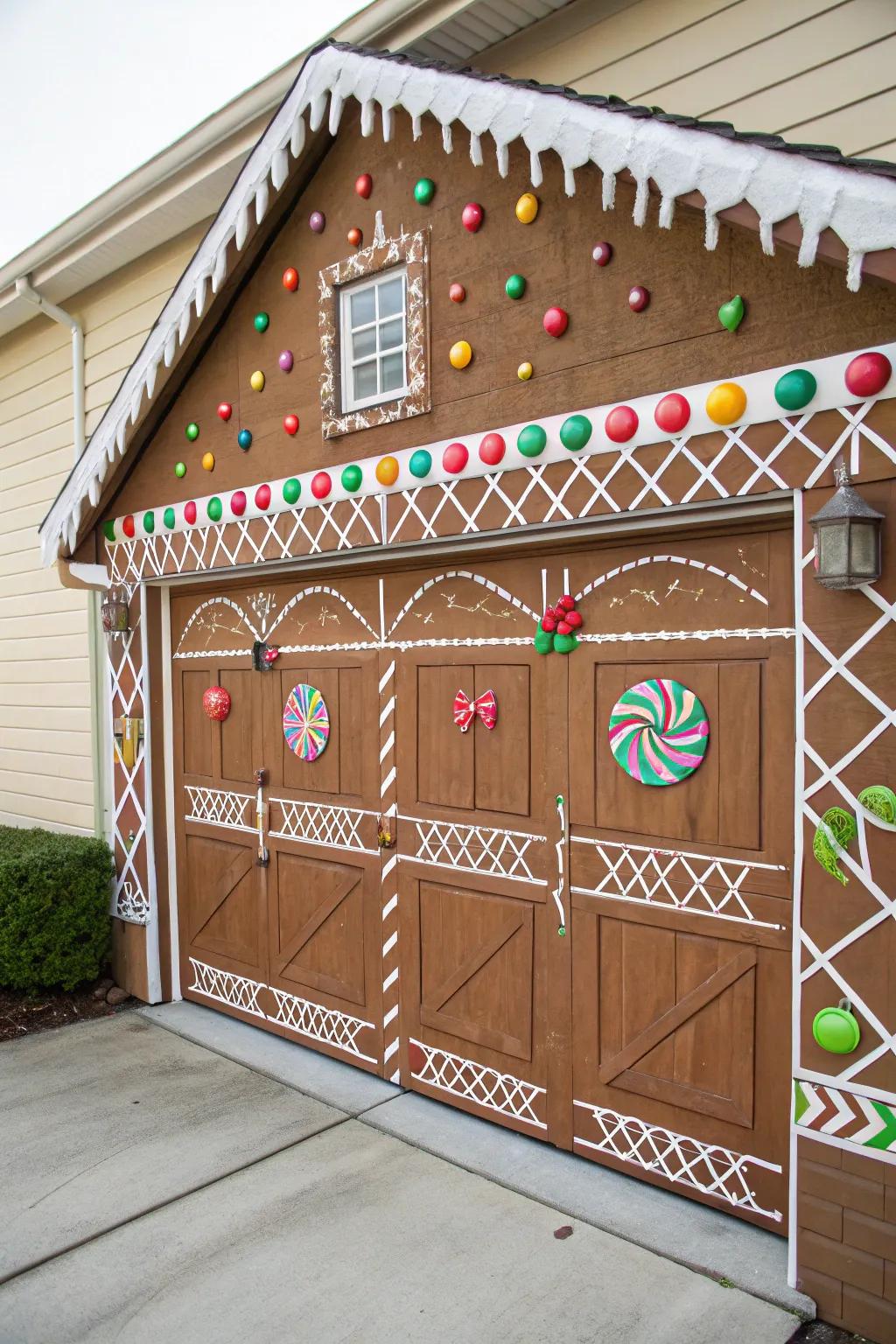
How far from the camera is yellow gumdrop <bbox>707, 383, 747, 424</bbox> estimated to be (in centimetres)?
309

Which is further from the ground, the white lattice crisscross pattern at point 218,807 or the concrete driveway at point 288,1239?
the white lattice crisscross pattern at point 218,807

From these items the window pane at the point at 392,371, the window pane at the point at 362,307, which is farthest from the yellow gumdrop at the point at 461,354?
the window pane at the point at 362,307

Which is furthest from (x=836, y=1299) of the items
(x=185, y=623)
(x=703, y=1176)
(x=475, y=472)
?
(x=185, y=623)

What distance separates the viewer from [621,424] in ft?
11.1

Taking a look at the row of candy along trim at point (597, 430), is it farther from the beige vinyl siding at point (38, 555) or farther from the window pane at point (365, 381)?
the beige vinyl siding at point (38, 555)


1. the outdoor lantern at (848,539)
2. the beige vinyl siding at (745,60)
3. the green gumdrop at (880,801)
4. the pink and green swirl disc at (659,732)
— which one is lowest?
the green gumdrop at (880,801)

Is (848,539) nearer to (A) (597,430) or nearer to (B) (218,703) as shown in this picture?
(A) (597,430)

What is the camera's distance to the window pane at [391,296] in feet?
14.0

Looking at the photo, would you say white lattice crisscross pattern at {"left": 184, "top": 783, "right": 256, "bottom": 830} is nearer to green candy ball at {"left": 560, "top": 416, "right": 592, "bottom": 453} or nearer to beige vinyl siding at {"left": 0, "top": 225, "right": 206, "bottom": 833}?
beige vinyl siding at {"left": 0, "top": 225, "right": 206, "bottom": 833}

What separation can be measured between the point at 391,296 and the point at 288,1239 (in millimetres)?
3998

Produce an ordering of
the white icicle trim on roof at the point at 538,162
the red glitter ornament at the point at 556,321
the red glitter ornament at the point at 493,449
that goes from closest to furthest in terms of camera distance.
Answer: the white icicle trim on roof at the point at 538,162 < the red glitter ornament at the point at 556,321 < the red glitter ornament at the point at 493,449

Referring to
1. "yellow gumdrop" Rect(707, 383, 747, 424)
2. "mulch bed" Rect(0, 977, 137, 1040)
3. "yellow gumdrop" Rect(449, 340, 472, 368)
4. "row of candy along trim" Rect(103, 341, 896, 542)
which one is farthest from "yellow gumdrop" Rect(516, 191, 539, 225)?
"mulch bed" Rect(0, 977, 137, 1040)

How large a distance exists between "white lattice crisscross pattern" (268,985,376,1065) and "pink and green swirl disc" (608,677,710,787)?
2.14 m

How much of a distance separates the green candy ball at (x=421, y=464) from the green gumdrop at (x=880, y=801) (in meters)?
2.25
